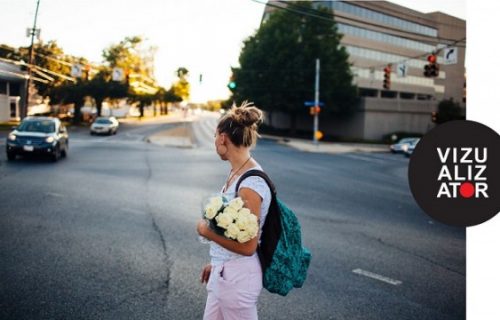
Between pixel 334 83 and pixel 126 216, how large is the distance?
38552 mm

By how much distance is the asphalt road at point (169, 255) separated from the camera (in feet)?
13.0

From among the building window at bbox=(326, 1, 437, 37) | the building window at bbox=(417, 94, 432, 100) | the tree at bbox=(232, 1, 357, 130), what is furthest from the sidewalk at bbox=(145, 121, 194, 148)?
the building window at bbox=(417, 94, 432, 100)

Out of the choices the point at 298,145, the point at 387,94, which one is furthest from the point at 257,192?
the point at 387,94

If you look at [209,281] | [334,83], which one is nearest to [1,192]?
[209,281]

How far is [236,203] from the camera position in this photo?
224 centimetres

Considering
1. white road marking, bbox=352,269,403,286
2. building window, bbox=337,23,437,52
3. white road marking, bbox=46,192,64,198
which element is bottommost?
white road marking, bbox=352,269,403,286

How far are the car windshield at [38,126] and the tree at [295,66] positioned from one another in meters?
30.7

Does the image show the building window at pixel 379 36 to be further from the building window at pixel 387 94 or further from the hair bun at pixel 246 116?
the hair bun at pixel 246 116

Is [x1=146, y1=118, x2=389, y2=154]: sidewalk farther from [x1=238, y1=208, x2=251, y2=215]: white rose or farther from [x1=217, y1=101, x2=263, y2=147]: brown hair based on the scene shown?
[x1=238, y1=208, x2=251, y2=215]: white rose

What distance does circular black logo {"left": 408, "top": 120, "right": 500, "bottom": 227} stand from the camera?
5.67 m

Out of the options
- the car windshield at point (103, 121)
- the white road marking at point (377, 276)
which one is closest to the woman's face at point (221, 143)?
the white road marking at point (377, 276)

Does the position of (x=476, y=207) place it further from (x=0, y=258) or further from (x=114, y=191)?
(x=114, y=191)

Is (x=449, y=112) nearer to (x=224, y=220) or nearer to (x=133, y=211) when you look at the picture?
(x=133, y=211)

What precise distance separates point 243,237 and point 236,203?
0.19 metres
